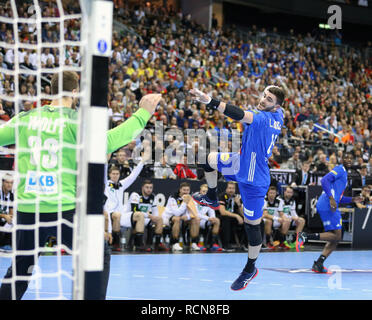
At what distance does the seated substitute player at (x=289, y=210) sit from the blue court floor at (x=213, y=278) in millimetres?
1436

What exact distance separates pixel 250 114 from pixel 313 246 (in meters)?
9.46

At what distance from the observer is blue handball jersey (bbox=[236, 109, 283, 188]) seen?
23.6 ft

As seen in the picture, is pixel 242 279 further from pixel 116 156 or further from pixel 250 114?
pixel 116 156

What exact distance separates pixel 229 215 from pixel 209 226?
1.70 ft

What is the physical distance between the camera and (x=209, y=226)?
1347 cm

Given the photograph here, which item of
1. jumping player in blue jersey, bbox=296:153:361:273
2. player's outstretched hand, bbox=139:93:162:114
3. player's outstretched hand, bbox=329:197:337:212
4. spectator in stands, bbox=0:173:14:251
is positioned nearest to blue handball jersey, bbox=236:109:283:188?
player's outstretched hand, bbox=139:93:162:114

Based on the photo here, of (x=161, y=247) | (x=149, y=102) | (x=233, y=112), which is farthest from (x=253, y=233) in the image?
(x=161, y=247)

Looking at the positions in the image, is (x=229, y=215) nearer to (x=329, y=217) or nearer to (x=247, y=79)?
(x=329, y=217)

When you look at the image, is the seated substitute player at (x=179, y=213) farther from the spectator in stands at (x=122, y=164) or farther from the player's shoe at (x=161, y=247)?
the spectator in stands at (x=122, y=164)

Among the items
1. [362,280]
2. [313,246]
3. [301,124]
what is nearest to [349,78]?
[301,124]

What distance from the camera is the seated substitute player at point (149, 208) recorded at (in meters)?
12.5

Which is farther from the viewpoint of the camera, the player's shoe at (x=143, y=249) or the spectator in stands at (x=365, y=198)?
the spectator in stands at (x=365, y=198)

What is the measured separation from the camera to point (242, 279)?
24.4 ft

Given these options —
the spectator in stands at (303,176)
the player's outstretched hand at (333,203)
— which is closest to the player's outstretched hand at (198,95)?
the player's outstretched hand at (333,203)
